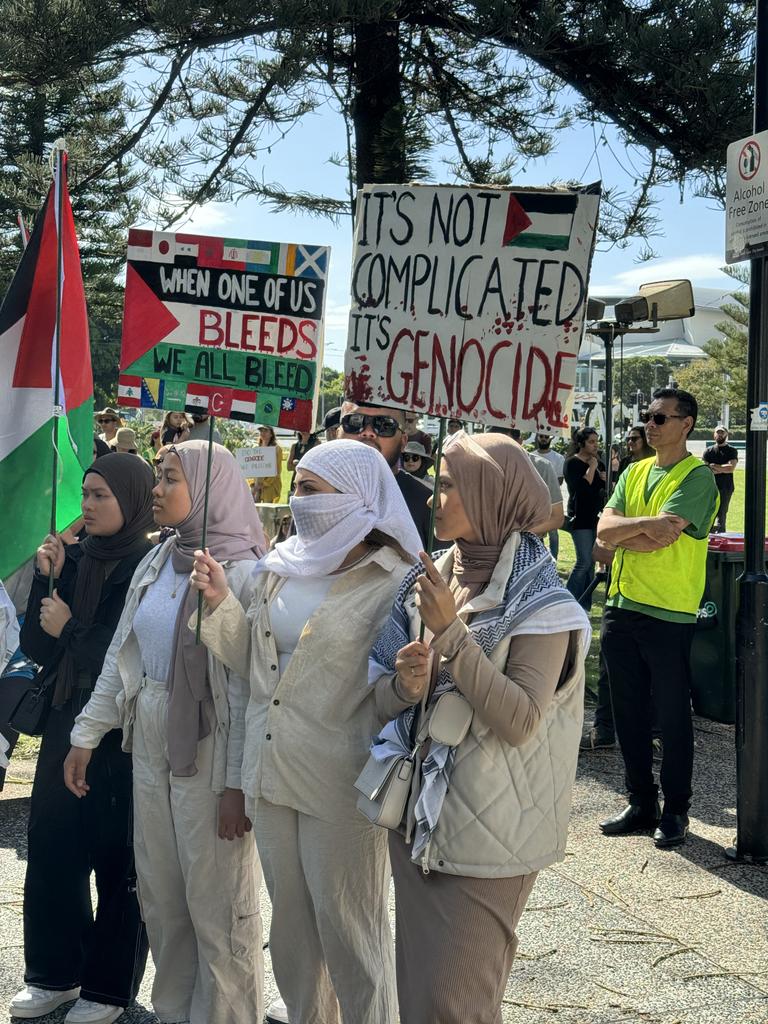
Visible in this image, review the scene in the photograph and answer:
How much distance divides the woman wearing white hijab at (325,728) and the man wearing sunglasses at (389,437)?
6.27ft

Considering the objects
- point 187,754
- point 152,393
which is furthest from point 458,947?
point 152,393

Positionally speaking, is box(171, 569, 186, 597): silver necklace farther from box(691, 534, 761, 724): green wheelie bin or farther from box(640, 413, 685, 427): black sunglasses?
box(691, 534, 761, 724): green wheelie bin

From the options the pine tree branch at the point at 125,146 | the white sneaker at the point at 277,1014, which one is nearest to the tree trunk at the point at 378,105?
the pine tree branch at the point at 125,146

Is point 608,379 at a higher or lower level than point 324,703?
higher

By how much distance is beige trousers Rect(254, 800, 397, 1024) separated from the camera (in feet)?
10.2

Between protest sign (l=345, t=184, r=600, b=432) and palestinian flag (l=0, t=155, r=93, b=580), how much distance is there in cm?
136

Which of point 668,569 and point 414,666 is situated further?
point 668,569

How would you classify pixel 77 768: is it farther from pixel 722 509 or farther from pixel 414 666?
pixel 722 509

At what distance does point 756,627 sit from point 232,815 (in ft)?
8.48

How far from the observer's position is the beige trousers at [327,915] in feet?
10.2

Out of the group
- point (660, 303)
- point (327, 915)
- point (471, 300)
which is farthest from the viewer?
point (660, 303)

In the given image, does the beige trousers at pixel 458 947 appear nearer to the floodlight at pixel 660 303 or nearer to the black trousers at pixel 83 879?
the black trousers at pixel 83 879

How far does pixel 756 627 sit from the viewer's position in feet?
16.3

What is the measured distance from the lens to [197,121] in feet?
30.7
